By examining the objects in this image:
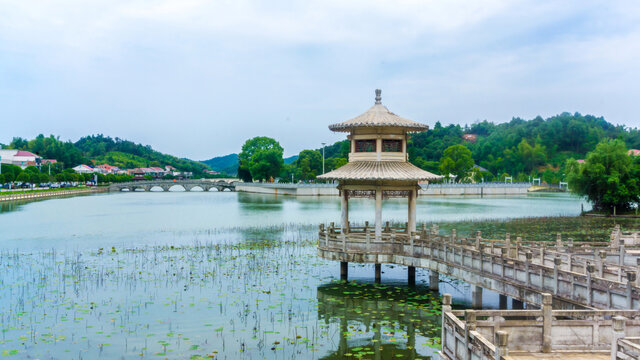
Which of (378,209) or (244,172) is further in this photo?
(244,172)

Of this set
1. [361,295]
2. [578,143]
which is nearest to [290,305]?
[361,295]

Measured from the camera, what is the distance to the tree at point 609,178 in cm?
5181

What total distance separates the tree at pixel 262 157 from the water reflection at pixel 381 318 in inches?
3670

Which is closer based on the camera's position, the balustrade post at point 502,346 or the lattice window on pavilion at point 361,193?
the balustrade post at point 502,346

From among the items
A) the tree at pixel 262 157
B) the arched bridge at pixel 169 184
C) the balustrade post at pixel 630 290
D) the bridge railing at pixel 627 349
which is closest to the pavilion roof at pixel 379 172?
the balustrade post at pixel 630 290

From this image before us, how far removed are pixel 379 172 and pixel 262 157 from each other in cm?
9459

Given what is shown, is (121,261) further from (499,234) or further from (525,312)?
(499,234)

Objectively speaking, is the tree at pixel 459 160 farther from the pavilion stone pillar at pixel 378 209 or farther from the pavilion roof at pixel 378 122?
the pavilion stone pillar at pixel 378 209

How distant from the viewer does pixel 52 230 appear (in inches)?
1699

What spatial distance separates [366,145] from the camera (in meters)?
23.2

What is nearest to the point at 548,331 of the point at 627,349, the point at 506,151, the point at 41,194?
the point at 627,349

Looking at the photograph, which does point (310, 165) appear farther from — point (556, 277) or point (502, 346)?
point (502, 346)

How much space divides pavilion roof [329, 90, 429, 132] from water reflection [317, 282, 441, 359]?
22.7 feet

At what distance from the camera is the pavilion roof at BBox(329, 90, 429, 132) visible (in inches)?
866
